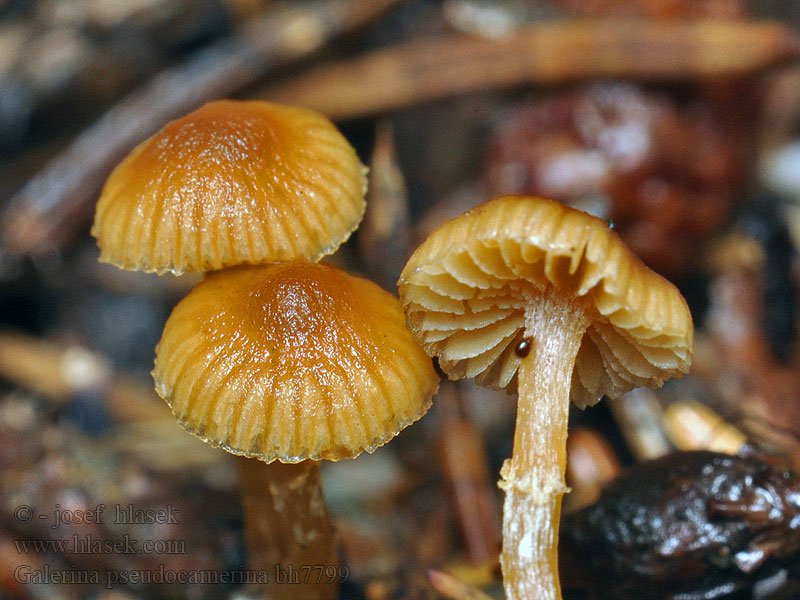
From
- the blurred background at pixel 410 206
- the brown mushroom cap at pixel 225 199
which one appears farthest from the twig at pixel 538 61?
the brown mushroom cap at pixel 225 199

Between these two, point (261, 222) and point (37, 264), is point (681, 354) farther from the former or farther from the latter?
point (37, 264)

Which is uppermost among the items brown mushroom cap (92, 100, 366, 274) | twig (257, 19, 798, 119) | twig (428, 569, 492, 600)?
brown mushroom cap (92, 100, 366, 274)

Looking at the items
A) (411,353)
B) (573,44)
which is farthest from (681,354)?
(573,44)

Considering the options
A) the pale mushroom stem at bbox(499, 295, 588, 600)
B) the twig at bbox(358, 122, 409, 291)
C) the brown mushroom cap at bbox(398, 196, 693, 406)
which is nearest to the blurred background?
the twig at bbox(358, 122, 409, 291)

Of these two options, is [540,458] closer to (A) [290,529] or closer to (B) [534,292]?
(B) [534,292]

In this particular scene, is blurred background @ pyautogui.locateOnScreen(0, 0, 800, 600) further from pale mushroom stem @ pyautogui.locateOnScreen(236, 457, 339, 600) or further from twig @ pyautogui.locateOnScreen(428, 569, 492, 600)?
pale mushroom stem @ pyautogui.locateOnScreen(236, 457, 339, 600)

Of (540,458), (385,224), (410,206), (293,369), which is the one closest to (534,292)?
(540,458)
